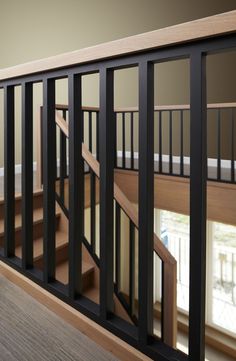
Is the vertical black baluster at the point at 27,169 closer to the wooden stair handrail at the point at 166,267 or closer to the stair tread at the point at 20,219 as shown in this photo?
the wooden stair handrail at the point at 166,267

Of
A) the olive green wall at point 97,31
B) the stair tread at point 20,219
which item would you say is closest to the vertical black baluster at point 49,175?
the stair tread at point 20,219

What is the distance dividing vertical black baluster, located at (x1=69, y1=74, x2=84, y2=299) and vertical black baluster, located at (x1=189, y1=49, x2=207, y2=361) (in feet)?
1.40

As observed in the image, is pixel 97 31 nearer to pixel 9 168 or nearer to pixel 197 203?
pixel 9 168

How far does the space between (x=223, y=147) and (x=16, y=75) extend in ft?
13.4

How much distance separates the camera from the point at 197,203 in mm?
761

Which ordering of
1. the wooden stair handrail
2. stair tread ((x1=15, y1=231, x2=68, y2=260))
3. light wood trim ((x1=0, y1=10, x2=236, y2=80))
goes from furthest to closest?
stair tread ((x1=15, y1=231, x2=68, y2=260)), the wooden stair handrail, light wood trim ((x1=0, y1=10, x2=236, y2=80))

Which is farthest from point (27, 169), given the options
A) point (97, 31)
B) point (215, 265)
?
point (215, 265)

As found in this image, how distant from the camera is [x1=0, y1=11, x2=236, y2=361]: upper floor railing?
2.42 ft

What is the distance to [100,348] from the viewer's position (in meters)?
1.02

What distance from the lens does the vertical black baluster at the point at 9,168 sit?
1.36 metres

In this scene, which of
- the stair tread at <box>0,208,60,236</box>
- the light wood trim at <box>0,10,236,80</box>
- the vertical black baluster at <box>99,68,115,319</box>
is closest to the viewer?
the light wood trim at <box>0,10,236,80</box>

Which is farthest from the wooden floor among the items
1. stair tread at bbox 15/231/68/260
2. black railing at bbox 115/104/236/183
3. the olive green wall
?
the olive green wall

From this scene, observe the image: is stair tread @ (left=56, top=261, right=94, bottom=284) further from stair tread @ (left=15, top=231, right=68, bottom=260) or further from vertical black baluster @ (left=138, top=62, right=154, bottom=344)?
vertical black baluster @ (left=138, top=62, right=154, bottom=344)

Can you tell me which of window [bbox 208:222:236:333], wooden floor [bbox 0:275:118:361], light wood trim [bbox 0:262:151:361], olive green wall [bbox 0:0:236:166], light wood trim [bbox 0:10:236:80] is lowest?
window [bbox 208:222:236:333]
